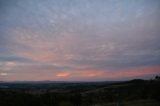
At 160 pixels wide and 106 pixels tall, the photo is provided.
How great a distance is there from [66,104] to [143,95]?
893 inches

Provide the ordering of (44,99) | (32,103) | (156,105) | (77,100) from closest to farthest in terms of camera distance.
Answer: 1. (156,105)
2. (32,103)
3. (44,99)
4. (77,100)

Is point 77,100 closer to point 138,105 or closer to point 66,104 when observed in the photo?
point 66,104

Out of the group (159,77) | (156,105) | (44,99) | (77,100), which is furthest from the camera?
(159,77)

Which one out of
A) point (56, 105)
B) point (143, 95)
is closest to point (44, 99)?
point (56, 105)

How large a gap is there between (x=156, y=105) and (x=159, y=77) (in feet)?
227

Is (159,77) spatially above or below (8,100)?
above

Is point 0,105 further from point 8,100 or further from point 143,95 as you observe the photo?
point 143,95

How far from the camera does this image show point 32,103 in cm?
4012

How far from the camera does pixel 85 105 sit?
47.1 metres

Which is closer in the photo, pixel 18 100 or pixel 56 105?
pixel 18 100

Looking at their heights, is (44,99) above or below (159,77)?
below

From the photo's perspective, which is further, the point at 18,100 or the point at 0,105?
the point at 18,100

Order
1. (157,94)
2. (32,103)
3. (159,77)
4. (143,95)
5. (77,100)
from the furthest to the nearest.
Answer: (159,77) → (143,95) → (77,100) → (157,94) → (32,103)

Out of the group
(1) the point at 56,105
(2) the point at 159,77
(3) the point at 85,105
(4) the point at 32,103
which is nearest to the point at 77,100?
(3) the point at 85,105
